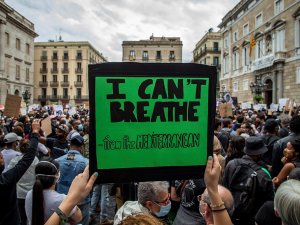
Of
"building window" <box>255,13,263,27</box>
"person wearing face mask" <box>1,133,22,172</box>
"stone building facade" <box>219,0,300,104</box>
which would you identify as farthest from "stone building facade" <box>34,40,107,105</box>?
"person wearing face mask" <box>1,133,22,172</box>

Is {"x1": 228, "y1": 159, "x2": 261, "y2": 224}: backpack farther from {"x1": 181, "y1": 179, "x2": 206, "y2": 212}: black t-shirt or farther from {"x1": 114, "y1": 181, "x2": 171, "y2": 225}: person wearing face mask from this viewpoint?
{"x1": 114, "y1": 181, "x2": 171, "y2": 225}: person wearing face mask

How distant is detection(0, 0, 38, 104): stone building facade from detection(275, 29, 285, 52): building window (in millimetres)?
27526

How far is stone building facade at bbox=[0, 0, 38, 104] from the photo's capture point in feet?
115

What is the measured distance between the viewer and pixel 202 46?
62.0m

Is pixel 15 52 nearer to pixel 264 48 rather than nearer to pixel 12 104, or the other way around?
pixel 264 48

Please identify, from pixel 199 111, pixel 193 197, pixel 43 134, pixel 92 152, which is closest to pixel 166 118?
pixel 199 111

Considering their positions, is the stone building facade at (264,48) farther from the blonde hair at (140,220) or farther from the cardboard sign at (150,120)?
the blonde hair at (140,220)

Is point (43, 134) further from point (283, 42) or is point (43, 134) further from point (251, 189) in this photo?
point (283, 42)

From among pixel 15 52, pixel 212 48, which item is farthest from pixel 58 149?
pixel 212 48

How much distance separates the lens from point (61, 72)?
6391cm

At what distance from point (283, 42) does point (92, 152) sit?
91.7ft

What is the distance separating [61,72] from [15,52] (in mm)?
24821

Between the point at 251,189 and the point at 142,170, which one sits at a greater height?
the point at 142,170

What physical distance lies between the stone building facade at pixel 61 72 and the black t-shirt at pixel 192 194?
202 feet
